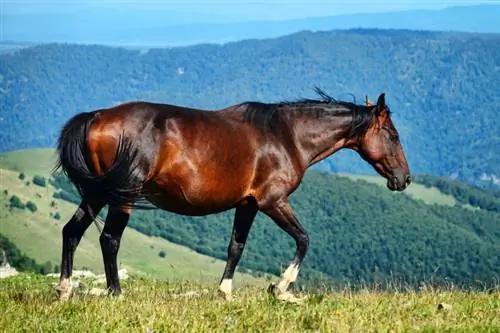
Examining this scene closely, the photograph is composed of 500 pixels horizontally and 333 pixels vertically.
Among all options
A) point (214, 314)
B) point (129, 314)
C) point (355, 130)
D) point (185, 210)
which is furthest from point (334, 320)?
point (355, 130)

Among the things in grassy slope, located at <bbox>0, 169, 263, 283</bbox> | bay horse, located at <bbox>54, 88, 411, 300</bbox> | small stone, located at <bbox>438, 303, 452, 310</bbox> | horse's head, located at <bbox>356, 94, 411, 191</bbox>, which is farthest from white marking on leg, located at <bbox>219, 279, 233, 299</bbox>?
grassy slope, located at <bbox>0, 169, 263, 283</bbox>

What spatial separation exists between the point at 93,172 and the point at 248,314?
9.75 ft

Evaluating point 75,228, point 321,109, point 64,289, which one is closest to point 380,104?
point 321,109

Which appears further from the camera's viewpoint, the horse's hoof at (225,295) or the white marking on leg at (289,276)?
the white marking on leg at (289,276)

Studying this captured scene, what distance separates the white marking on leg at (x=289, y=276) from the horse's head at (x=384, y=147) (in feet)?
8.08

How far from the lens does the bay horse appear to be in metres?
11.6

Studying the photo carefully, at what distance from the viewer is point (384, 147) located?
47.7 feet

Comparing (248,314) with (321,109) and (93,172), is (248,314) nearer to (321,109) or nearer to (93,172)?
(93,172)

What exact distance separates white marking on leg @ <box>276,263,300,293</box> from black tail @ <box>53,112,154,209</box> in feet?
7.09

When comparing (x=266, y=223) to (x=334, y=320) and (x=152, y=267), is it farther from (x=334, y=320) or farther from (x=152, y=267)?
(x=334, y=320)

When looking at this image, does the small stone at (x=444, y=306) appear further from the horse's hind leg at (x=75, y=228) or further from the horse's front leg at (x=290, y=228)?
the horse's hind leg at (x=75, y=228)

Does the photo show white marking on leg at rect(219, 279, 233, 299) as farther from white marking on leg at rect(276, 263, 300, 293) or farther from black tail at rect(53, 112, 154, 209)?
black tail at rect(53, 112, 154, 209)

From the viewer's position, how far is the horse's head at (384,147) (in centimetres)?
1433

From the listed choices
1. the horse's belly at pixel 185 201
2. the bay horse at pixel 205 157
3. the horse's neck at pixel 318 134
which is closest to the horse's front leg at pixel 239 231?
the bay horse at pixel 205 157
